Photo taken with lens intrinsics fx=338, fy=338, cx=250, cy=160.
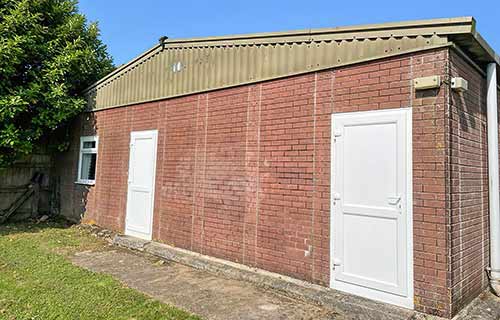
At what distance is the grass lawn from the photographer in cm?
342

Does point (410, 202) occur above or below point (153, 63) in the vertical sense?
below

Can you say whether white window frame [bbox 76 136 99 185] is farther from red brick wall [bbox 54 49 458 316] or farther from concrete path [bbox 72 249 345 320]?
concrete path [bbox 72 249 345 320]

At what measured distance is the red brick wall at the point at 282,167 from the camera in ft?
11.0

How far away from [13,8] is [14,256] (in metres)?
5.95

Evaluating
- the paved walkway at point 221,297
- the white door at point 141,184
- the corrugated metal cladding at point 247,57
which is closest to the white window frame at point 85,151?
the corrugated metal cladding at point 247,57

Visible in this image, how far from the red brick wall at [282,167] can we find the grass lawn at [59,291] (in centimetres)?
155

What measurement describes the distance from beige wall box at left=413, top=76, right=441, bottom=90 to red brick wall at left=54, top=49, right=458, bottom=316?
0.06m

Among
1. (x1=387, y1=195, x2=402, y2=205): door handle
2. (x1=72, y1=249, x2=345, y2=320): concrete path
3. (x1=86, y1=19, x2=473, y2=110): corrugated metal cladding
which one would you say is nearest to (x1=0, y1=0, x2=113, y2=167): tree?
(x1=86, y1=19, x2=473, y2=110): corrugated metal cladding

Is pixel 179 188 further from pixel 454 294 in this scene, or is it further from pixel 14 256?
pixel 454 294

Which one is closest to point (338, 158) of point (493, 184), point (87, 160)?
point (493, 184)

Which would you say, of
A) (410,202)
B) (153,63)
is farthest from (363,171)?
(153,63)

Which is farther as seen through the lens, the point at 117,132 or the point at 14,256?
the point at 117,132

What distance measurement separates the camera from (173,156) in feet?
20.3

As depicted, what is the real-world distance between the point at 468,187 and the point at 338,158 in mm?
1422
